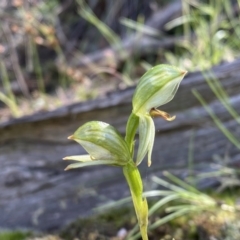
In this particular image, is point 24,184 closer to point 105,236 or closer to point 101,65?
point 105,236

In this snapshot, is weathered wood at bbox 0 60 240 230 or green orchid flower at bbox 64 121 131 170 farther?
weathered wood at bbox 0 60 240 230

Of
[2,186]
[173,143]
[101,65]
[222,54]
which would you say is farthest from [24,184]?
[101,65]

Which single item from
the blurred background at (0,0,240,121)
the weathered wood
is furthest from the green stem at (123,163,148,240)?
the blurred background at (0,0,240,121)

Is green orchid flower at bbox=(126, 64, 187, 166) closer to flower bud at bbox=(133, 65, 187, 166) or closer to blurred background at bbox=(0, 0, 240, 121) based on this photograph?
flower bud at bbox=(133, 65, 187, 166)

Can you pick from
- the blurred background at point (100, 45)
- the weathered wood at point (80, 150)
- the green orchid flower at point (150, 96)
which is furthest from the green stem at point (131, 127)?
the blurred background at point (100, 45)

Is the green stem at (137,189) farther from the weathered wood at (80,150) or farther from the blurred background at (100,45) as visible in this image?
the blurred background at (100,45)

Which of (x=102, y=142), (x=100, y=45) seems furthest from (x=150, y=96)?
(x=100, y=45)
